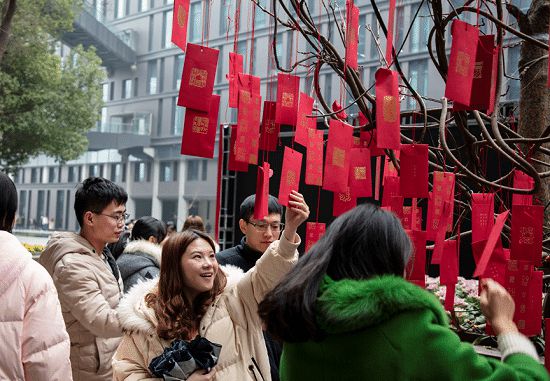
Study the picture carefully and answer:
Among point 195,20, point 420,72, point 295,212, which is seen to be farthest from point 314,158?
point 195,20

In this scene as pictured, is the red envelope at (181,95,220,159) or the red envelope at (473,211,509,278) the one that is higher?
the red envelope at (181,95,220,159)

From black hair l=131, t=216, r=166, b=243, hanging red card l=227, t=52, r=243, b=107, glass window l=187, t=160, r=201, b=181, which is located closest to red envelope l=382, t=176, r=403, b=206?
hanging red card l=227, t=52, r=243, b=107

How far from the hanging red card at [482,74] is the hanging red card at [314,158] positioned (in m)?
0.98

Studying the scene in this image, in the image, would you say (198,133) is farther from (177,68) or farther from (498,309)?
(177,68)

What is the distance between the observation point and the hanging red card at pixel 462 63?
2309 millimetres

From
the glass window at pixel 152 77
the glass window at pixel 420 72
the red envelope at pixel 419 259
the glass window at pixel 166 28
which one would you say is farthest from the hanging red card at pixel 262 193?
the glass window at pixel 152 77

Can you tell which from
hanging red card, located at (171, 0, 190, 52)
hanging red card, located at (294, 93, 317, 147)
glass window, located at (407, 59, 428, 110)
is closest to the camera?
hanging red card, located at (171, 0, 190, 52)

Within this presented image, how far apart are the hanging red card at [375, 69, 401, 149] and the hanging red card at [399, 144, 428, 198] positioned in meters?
0.25

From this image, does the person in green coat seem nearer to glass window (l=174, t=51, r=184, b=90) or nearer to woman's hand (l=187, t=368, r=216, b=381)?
woman's hand (l=187, t=368, r=216, b=381)

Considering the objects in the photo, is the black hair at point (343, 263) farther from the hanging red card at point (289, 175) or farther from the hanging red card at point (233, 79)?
the hanging red card at point (233, 79)

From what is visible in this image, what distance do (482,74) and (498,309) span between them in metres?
1.06

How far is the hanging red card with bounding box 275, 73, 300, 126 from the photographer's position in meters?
3.38

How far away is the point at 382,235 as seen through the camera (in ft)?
5.32

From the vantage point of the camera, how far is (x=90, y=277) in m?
3.06
